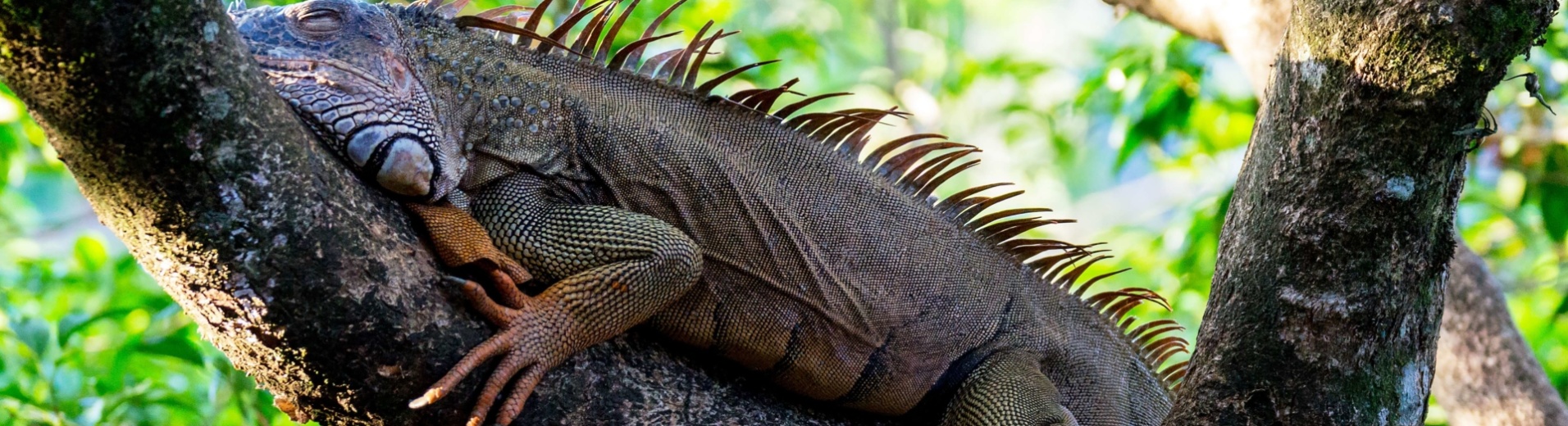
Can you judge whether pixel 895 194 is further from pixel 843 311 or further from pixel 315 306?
pixel 315 306

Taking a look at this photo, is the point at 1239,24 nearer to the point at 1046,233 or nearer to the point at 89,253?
the point at 1046,233

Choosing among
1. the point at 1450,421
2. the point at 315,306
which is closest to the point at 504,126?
the point at 315,306

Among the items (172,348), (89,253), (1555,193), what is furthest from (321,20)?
(1555,193)

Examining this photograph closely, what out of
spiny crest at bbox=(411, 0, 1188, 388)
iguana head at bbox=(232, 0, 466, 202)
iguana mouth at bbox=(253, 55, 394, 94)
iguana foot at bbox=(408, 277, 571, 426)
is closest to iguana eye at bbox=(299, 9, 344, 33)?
iguana head at bbox=(232, 0, 466, 202)

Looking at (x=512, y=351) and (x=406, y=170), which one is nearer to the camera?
(x=512, y=351)

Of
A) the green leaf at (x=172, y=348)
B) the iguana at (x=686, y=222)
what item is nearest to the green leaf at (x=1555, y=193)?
the iguana at (x=686, y=222)

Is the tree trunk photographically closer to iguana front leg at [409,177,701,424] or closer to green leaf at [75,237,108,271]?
iguana front leg at [409,177,701,424]

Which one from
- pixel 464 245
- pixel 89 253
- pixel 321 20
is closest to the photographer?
pixel 464 245
